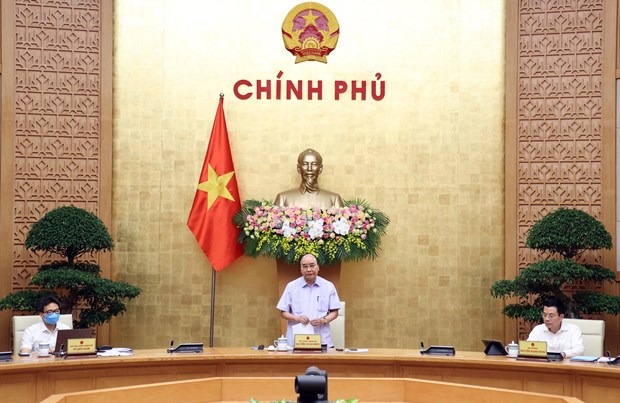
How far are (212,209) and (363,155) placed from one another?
158cm

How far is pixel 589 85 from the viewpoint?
8578mm

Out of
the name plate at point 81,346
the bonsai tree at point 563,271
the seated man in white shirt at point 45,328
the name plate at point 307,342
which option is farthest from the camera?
the bonsai tree at point 563,271

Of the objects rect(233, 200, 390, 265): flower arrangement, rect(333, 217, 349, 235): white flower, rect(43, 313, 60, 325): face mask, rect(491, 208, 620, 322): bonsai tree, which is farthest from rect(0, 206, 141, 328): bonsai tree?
rect(491, 208, 620, 322): bonsai tree

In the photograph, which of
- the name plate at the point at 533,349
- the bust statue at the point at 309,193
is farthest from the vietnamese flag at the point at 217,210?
the name plate at the point at 533,349

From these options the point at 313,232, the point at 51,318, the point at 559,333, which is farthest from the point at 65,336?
the point at 559,333

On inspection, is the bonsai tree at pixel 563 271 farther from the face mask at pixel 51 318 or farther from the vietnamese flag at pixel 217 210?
the face mask at pixel 51 318

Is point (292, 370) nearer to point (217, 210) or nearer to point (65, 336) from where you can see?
point (65, 336)

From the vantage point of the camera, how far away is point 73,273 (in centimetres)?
781

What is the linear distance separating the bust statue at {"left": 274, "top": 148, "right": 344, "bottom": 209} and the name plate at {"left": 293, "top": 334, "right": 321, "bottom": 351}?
2.28m

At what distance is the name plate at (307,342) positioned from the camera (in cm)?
635

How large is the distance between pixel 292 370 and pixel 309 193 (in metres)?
2.63

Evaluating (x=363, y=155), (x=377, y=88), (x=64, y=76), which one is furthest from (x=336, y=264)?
(x=64, y=76)

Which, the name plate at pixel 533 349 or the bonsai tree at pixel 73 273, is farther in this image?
the bonsai tree at pixel 73 273

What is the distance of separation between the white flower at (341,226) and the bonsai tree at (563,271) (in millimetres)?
1384
